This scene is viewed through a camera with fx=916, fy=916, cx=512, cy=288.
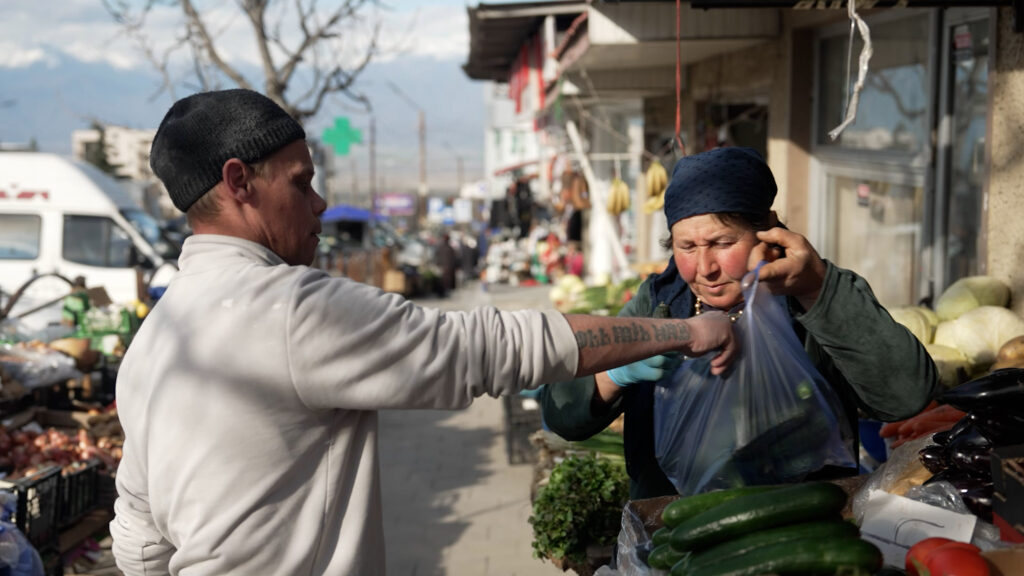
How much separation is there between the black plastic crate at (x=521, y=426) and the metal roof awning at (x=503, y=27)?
14.0 feet

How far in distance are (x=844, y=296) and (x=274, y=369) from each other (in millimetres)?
1254

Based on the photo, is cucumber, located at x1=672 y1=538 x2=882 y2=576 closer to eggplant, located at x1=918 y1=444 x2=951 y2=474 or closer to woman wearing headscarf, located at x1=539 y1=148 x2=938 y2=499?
woman wearing headscarf, located at x1=539 y1=148 x2=938 y2=499

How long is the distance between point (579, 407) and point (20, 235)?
481 inches

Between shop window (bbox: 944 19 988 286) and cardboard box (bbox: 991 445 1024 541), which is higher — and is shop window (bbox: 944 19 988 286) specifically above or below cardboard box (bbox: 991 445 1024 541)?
above

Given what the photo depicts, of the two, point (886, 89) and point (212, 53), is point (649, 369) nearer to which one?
point (886, 89)

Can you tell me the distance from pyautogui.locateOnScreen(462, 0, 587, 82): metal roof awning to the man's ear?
800 centimetres

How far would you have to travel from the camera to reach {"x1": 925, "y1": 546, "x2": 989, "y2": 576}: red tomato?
1608mm

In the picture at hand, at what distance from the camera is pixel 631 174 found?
636 inches

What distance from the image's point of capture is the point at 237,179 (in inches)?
71.1

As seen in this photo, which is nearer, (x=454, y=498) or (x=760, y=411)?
(x=760, y=411)

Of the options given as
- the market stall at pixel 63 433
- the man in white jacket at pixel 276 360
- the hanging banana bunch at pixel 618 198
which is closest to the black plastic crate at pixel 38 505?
the market stall at pixel 63 433

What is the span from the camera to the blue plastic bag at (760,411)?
6.89 feet

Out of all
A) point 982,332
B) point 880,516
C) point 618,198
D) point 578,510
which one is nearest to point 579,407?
point 880,516

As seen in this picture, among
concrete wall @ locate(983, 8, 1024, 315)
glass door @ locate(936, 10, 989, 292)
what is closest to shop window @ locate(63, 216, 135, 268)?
glass door @ locate(936, 10, 989, 292)
